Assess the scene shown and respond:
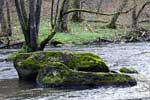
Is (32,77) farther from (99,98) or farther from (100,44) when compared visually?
(100,44)

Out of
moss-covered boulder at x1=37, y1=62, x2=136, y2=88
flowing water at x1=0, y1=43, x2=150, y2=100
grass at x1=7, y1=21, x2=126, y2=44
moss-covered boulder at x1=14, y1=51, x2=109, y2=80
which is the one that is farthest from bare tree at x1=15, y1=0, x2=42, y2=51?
grass at x1=7, y1=21, x2=126, y2=44

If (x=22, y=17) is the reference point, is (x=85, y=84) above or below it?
below

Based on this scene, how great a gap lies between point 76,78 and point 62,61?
1332 mm

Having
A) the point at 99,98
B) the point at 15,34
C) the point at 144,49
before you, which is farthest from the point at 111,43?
the point at 99,98

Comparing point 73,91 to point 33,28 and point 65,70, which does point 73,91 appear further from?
point 33,28

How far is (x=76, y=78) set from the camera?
590 inches

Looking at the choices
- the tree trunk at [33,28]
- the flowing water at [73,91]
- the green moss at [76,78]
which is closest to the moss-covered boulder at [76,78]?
the green moss at [76,78]

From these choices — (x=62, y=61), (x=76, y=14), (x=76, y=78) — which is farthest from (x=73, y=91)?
(x=76, y=14)

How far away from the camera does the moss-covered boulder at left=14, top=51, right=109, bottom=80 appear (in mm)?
15930

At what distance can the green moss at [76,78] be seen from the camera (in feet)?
49.2

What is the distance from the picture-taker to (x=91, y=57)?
53.4 ft

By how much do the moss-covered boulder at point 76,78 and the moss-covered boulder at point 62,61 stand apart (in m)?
0.67

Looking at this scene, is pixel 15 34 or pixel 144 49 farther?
pixel 15 34

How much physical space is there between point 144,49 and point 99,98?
1393 cm
